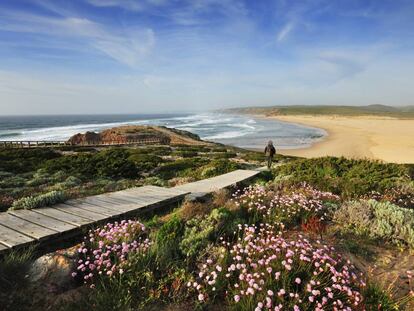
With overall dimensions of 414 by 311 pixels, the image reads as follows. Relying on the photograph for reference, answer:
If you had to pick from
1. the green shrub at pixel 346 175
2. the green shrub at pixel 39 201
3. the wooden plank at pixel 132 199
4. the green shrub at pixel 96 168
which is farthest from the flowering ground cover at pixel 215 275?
the green shrub at pixel 96 168

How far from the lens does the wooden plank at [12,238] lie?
3.64 meters

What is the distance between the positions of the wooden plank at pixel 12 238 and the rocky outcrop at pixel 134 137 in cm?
4180

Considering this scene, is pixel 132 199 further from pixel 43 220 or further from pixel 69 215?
pixel 43 220

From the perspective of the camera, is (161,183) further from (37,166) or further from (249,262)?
(37,166)

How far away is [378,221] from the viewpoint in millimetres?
4750

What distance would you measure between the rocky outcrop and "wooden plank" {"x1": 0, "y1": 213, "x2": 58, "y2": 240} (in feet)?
135

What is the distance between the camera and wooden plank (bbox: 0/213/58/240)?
3.93 m

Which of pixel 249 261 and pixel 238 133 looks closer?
pixel 249 261

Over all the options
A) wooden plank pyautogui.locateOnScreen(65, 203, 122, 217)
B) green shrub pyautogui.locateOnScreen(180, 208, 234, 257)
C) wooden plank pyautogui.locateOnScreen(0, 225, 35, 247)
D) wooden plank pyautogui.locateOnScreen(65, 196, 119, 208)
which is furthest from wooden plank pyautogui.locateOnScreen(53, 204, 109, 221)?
green shrub pyautogui.locateOnScreen(180, 208, 234, 257)

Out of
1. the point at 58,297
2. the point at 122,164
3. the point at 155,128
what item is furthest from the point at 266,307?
the point at 155,128

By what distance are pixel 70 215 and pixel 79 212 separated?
0.20 m

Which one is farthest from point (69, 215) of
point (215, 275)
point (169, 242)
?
point (215, 275)

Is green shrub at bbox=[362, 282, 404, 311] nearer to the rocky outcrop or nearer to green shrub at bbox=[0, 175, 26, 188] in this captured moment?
green shrub at bbox=[0, 175, 26, 188]

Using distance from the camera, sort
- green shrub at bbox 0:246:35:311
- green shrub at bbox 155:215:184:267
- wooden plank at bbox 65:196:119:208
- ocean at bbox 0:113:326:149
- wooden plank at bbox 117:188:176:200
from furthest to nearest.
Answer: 1. ocean at bbox 0:113:326:149
2. wooden plank at bbox 117:188:176:200
3. wooden plank at bbox 65:196:119:208
4. green shrub at bbox 155:215:184:267
5. green shrub at bbox 0:246:35:311
